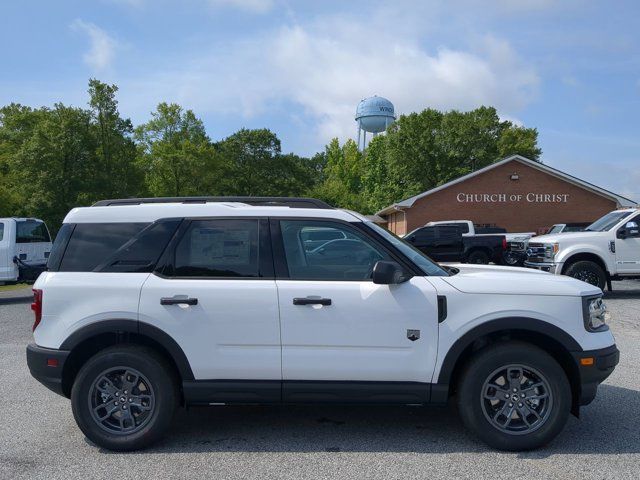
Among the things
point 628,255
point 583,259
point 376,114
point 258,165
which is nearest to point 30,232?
point 583,259

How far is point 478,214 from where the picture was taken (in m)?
38.8

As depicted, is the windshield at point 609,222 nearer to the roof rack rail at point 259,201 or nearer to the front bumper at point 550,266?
the front bumper at point 550,266

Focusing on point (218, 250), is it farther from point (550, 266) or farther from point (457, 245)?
point (457, 245)

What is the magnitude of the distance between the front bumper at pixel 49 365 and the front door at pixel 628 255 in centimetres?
1174

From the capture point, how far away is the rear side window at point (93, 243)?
4574 millimetres

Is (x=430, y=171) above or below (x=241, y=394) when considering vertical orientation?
above

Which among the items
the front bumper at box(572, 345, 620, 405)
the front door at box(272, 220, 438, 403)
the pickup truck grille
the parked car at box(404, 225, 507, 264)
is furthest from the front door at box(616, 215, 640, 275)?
the front door at box(272, 220, 438, 403)

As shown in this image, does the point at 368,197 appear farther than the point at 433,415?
Yes

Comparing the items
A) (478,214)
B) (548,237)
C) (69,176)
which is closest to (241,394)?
(548,237)

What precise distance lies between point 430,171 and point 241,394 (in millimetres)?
50025

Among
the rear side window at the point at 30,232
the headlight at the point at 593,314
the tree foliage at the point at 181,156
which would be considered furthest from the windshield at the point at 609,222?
the tree foliage at the point at 181,156

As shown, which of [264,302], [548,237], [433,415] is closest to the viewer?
[264,302]

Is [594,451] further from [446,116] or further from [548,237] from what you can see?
[446,116]

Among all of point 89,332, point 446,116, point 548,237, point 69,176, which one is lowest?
point 89,332
